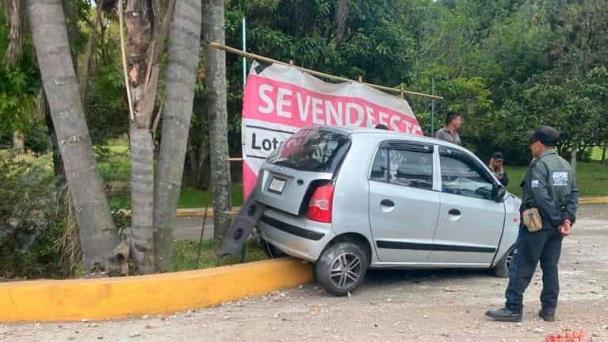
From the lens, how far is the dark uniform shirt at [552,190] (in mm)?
6105

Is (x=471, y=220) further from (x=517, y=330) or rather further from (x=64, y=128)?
(x=64, y=128)

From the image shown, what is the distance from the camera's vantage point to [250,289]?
23.2 ft

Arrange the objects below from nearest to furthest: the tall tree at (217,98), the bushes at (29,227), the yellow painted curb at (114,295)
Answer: the yellow painted curb at (114,295)
the bushes at (29,227)
the tall tree at (217,98)

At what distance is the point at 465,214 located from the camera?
306 inches

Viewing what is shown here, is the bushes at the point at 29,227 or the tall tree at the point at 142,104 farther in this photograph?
the bushes at the point at 29,227

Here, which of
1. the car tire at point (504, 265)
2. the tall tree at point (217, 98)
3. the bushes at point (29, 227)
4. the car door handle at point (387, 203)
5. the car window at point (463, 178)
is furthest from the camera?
the tall tree at point (217, 98)

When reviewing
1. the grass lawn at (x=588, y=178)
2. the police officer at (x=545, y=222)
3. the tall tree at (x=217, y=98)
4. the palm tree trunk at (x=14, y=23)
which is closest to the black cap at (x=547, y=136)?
the police officer at (x=545, y=222)

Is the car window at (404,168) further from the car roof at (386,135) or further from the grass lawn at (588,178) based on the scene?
the grass lawn at (588,178)

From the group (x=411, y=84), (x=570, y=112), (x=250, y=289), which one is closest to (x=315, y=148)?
(x=250, y=289)

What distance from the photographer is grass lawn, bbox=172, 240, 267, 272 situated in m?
7.74

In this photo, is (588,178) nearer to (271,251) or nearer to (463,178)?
(463,178)

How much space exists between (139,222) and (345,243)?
2.06 m

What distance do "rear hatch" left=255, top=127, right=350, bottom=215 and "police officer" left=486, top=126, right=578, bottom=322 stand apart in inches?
74.7

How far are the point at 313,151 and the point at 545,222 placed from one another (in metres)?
2.47
